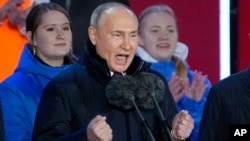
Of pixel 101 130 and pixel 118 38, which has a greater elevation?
pixel 118 38

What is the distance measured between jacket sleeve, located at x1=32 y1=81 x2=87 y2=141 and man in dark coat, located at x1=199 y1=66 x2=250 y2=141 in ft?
2.07

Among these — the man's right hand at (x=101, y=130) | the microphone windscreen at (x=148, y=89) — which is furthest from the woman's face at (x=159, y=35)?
the man's right hand at (x=101, y=130)

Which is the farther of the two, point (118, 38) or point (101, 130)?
point (118, 38)

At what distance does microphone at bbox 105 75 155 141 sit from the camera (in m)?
3.71

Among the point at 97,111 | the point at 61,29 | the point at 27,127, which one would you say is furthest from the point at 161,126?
the point at 61,29

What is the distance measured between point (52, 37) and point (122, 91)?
1.24m

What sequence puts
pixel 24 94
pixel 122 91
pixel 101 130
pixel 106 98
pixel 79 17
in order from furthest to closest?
1. pixel 79 17
2. pixel 24 94
3. pixel 106 98
4. pixel 122 91
5. pixel 101 130

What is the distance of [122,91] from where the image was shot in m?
3.71

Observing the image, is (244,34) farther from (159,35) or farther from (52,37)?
(52,37)

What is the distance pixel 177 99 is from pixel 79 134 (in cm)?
175

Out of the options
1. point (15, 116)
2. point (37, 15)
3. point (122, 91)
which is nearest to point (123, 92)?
point (122, 91)

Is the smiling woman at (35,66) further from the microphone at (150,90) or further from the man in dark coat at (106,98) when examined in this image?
the microphone at (150,90)

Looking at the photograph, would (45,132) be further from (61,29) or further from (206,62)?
(206,62)

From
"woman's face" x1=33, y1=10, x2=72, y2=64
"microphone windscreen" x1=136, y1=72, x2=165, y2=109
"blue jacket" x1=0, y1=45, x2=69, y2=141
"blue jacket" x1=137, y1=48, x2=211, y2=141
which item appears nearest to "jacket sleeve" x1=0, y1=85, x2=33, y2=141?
"blue jacket" x1=0, y1=45, x2=69, y2=141
